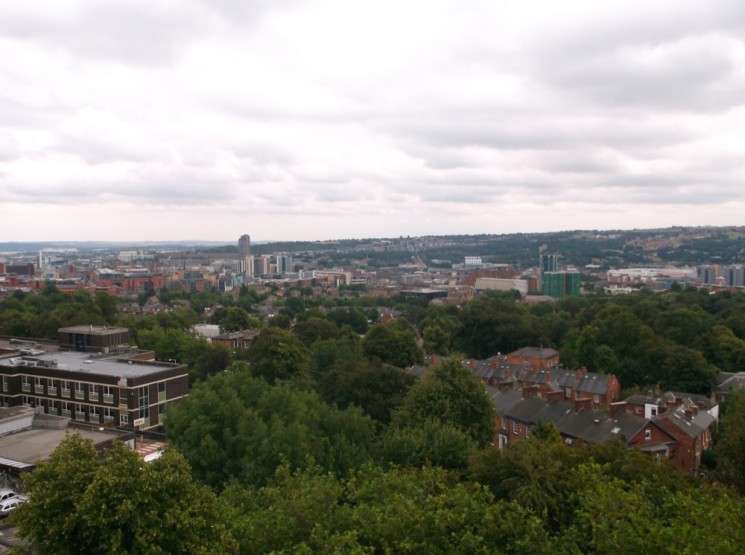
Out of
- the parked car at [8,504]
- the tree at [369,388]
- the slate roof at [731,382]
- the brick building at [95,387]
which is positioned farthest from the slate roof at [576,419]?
the parked car at [8,504]

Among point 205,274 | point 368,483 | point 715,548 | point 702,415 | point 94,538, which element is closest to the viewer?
point 715,548

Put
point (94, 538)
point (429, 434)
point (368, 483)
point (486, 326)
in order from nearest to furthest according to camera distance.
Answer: point (94, 538) < point (368, 483) < point (429, 434) < point (486, 326)

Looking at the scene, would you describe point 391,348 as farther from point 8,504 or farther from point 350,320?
point 350,320

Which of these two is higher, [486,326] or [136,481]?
[136,481]

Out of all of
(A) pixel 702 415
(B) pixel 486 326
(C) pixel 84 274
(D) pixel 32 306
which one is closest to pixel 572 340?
(B) pixel 486 326

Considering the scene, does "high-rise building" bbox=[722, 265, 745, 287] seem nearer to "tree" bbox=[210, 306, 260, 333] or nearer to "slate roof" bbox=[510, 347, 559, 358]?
"slate roof" bbox=[510, 347, 559, 358]

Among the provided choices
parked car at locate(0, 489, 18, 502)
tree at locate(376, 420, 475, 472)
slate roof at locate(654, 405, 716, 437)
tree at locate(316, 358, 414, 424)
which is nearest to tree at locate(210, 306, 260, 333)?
tree at locate(316, 358, 414, 424)

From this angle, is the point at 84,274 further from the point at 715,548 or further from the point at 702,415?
the point at 715,548
